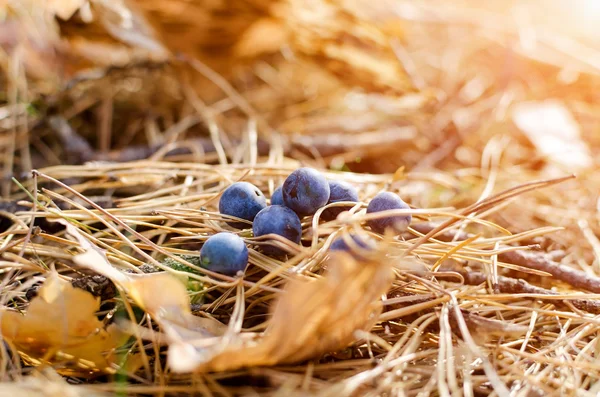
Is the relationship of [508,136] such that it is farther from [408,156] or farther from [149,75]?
[149,75]

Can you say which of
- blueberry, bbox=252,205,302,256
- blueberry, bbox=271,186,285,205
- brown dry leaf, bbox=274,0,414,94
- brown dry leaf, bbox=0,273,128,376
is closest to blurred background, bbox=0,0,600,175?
brown dry leaf, bbox=274,0,414,94

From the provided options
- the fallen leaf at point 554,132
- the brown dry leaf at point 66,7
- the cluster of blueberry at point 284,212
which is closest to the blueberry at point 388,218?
the cluster of blueberry at point 284,212

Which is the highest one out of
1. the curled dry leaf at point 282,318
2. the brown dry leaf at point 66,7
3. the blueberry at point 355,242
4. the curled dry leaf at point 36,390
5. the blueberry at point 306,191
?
the brown dry leaf at point 66,7

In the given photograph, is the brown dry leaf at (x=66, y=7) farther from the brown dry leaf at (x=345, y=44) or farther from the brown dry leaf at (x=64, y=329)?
the brown dry leaf at (x=64, y=329)

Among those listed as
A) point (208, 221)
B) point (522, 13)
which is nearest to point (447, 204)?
point (208, 221)

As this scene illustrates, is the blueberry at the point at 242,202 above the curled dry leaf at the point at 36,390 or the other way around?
above

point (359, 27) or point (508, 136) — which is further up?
point (359, 27)
